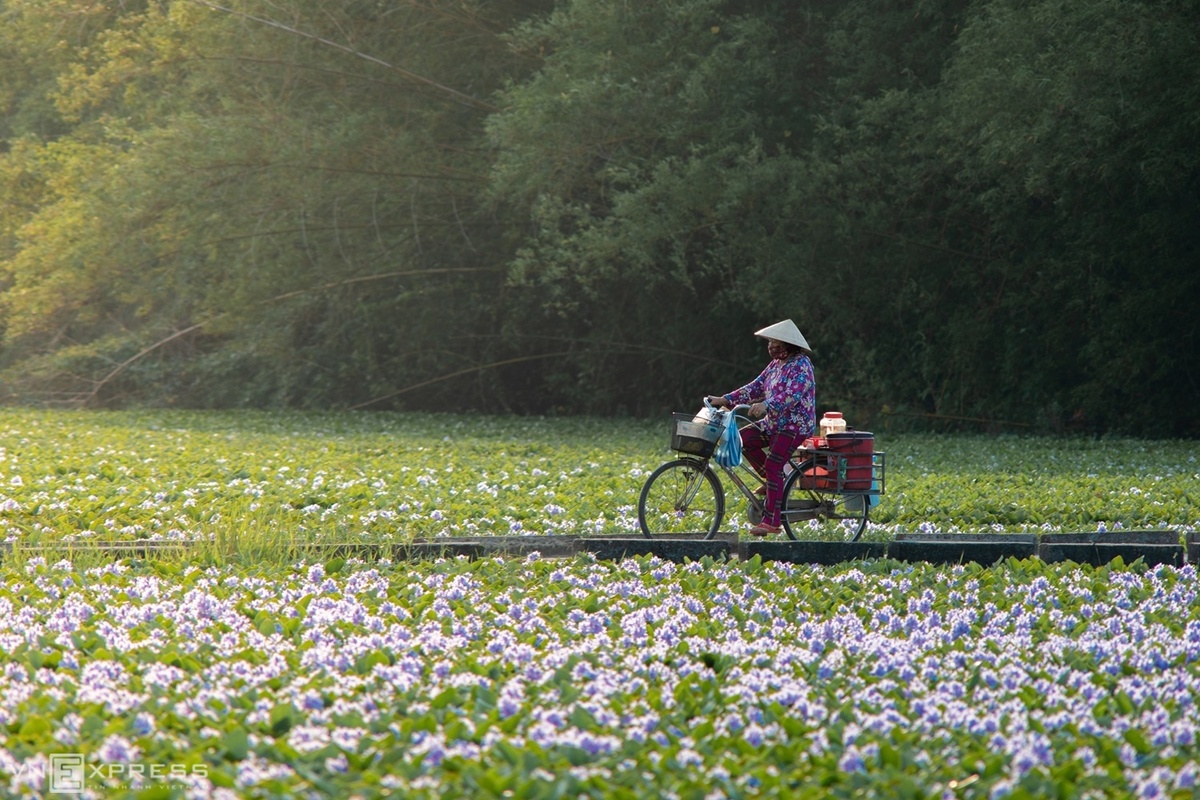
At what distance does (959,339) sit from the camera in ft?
58.6

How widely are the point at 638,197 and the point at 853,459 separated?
10.3 m

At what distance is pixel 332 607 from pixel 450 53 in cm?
1691

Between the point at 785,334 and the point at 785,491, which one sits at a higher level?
the point at 785,334

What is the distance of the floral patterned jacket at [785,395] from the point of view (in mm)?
7449

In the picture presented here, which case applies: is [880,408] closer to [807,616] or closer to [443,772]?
[807,616]

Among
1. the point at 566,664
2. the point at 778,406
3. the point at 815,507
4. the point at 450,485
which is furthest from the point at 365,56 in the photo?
the point at 566,664

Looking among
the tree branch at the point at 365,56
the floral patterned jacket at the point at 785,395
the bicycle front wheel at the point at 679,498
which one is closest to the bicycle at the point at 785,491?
the bicycle front wheel at the point at 679,498

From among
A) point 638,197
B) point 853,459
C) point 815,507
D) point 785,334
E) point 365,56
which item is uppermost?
point 365,56

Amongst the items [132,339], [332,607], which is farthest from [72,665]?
[132,339]

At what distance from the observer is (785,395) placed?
7.45 m

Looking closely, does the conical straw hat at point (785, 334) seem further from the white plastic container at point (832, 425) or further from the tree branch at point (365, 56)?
the tree branch at point (365, 56)

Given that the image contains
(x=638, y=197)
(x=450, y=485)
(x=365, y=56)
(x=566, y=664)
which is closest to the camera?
(x=566, y=664)

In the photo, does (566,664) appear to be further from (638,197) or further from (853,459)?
(638,197)

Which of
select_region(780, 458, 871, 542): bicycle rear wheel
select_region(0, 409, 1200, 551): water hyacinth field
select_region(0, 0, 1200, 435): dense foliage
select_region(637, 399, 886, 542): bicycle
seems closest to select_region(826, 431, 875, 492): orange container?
select_region(637, 399, 886, 542): bicycle
